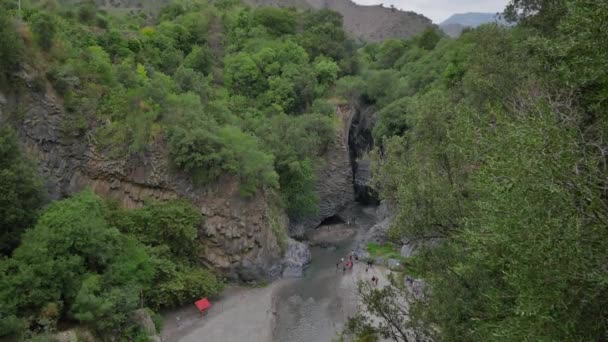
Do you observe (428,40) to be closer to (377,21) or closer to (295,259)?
(377,21)

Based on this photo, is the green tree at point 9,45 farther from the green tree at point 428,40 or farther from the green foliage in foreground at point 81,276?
the green tree at point 428,40

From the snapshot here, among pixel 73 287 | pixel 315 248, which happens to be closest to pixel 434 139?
pixel 73 287

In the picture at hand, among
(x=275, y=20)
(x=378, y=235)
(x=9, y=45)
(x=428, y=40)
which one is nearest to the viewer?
(x=9, y=45)

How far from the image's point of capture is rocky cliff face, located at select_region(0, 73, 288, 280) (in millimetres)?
26188

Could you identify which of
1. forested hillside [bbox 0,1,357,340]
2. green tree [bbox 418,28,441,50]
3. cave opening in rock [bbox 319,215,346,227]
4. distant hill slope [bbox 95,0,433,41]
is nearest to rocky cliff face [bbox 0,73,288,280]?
forested hillside [bbox 0,1,357,340]

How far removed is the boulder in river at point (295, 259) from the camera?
3306 cm

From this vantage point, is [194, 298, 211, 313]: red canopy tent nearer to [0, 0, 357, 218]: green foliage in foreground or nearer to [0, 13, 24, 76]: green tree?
[0, 0, 357, 218]: green foliage in foreground

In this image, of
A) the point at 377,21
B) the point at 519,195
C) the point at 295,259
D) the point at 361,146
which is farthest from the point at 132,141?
the point at 377,21

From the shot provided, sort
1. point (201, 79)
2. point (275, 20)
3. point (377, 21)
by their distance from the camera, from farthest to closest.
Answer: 1. point (377, 21)
2. point (275, 20)
3. point (201, 79)

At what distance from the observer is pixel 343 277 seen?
33.0 metres

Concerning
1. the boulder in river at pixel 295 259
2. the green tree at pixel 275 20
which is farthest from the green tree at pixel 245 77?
the boulder in river at pixel 295 259

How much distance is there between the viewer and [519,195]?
24.1 feet

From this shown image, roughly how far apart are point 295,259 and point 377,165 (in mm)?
16598

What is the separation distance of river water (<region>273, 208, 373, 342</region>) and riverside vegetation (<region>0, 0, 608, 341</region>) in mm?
4883
